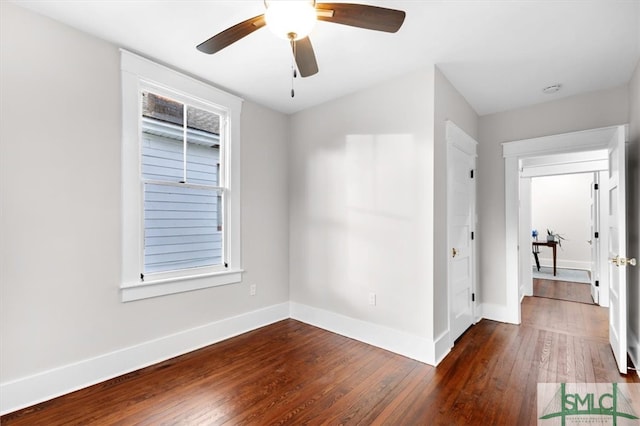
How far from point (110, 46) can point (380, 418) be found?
3.34 meters

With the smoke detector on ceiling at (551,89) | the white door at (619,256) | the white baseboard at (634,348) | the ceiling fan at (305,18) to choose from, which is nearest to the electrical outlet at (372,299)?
the white door at (619,256)

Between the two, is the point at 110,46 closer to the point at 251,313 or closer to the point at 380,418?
the point at 251,313

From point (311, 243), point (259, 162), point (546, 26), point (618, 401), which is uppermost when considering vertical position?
point (546, 26)

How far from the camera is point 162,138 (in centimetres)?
282

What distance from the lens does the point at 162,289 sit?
2721mm

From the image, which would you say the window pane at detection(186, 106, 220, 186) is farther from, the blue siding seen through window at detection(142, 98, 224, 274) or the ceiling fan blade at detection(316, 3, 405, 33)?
the ceiling fan blade at detection(316, 3, 405, 33)

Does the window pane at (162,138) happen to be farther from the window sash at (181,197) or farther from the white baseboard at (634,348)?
the white baseboard at (634,348)

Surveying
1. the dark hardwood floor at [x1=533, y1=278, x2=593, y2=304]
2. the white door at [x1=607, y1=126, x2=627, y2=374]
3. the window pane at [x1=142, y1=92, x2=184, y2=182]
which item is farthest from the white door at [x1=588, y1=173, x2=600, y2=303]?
the window pane at [x1=142, y1=92, x2=184, y2=182]

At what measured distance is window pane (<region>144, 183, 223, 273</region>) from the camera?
273 centimetres

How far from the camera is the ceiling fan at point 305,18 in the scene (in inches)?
53.9

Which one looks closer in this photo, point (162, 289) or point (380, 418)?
point (380, 418)

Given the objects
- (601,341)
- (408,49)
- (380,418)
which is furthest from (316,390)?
(601,341)

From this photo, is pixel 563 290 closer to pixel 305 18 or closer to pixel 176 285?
pixel 176 285

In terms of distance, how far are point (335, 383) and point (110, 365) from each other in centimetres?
174
